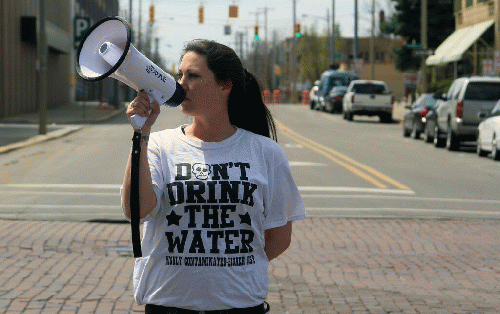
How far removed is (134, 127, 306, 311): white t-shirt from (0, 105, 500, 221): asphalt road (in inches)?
334

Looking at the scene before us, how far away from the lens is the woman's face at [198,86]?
336 cm

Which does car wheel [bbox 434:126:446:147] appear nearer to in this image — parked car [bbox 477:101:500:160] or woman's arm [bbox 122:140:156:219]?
parked car [bbox 477:101:500:160]

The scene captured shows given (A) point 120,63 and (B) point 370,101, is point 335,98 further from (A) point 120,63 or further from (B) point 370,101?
(A) point 120,63

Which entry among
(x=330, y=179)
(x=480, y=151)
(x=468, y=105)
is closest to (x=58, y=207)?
(x=330, y=179)

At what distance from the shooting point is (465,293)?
765 cm

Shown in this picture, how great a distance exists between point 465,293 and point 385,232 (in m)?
3.51

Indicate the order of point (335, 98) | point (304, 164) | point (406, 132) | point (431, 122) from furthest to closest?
1. point (335, 98)
2. point (406, 132)
3. point (431, 122)
4. point (304, 164)

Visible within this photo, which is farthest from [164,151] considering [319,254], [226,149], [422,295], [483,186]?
[483,186]

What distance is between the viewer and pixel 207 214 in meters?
3.29

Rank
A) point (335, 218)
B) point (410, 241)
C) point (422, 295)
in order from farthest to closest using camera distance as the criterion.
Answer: point (335, 218), point (410, 241), point (422, 295)

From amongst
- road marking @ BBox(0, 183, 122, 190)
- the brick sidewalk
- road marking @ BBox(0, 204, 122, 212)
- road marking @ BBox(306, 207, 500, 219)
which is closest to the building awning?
road marking @ BBox(0, 183, 122, 190)

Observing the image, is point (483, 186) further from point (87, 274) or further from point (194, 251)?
point (194, 251)

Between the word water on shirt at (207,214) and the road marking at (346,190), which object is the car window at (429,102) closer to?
the road marking at (346,190)

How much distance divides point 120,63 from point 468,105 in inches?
911
